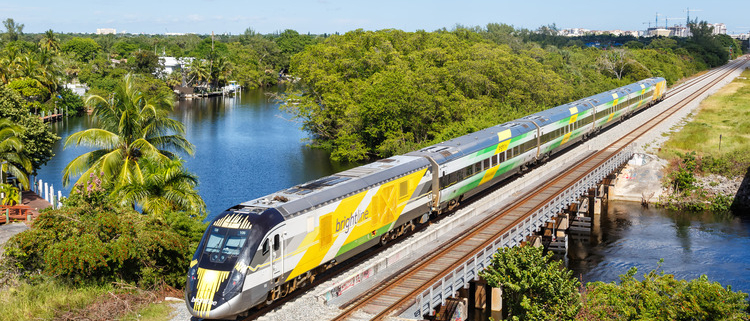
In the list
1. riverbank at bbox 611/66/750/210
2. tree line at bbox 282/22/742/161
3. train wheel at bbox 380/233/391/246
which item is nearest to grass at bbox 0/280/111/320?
train wheel at bbox 380/233/391/246

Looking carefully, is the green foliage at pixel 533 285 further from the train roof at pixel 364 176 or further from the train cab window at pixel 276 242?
the train cab window at pixel 276 242

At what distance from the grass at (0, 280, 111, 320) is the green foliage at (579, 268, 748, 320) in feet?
55.2

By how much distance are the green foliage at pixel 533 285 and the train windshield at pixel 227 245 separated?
902 cm

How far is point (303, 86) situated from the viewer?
85625mm

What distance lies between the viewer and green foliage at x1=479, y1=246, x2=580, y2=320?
76.5ft

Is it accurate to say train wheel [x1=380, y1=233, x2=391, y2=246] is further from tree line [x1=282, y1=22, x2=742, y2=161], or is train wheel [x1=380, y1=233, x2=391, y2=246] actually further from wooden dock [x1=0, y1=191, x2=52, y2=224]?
tree line [x1=282, y1=22, x2=742, y2=161]

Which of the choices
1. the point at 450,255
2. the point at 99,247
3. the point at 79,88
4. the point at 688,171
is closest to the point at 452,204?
the point at 450,255

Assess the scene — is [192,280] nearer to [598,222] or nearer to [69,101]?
[598,222]

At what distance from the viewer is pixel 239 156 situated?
72.2 m

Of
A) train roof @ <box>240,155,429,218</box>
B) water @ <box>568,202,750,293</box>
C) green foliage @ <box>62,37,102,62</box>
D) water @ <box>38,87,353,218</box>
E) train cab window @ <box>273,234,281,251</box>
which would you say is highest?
green foliage @ <box>62,37,102,62</box>

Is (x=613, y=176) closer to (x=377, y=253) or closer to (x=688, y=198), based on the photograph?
(x=688, y=198)

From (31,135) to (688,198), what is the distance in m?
50.8

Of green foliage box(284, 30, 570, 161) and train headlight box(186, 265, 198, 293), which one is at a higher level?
green foliage box(284, 30, 570, 161)

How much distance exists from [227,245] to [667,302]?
1423cm
